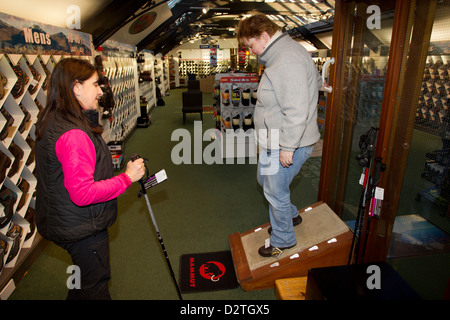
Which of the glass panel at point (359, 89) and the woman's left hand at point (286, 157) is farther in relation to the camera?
→ the glass panel at point (359, 89)

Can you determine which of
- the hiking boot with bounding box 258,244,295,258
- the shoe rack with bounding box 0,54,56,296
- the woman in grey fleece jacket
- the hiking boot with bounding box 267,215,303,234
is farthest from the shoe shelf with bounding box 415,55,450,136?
the shoe rack with bounding box 0,54,56,296

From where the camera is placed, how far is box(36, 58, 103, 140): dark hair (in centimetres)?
136

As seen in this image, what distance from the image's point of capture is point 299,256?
228 centimetres

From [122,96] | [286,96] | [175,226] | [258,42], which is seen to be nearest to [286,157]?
[286,96]

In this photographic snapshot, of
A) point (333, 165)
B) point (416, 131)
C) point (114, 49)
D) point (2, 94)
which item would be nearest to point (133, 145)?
point (114, 49)

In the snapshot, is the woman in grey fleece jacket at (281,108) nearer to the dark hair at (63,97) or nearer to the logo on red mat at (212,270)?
the logo on red mat at (212,270)

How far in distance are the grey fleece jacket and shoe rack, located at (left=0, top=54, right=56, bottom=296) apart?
202cm

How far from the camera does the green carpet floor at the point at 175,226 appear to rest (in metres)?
2.34

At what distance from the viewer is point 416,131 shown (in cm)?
188

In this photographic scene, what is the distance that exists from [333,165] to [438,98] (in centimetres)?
122

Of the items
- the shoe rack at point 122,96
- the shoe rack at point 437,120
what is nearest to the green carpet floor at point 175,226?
the shoe rack at point 122,96

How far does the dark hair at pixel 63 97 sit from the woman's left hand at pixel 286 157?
3.93 feet

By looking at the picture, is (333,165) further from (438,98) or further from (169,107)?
(169,107)

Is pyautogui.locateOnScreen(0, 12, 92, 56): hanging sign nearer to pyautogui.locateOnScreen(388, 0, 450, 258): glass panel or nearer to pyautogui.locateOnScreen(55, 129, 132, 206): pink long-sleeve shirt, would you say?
pyautogui.locateOnScreen(55, 129, 132, 206): pink long-sleeve shirt
